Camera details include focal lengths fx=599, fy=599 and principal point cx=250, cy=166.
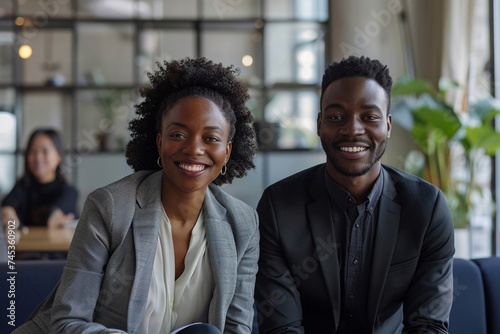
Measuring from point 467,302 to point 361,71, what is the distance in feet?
3.29

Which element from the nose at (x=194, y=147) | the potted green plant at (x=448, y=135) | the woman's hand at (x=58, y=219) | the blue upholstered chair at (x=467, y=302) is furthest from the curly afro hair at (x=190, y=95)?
the woman's hand at (x=58, y=219)

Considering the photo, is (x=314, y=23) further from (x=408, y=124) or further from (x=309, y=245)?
(x=309, y=245)

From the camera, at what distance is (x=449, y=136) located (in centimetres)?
362

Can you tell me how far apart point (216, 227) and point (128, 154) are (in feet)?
1.31

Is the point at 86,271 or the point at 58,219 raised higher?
the point at 86,271

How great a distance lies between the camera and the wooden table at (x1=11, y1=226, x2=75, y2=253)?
10.5 ft

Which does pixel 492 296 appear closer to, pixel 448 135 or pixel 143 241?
pixel 143 241

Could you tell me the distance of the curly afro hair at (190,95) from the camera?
173 cm

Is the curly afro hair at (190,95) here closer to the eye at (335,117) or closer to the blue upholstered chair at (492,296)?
the eye at (335,117)

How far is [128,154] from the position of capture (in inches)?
73.7

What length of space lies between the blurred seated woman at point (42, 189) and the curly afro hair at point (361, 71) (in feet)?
8.63

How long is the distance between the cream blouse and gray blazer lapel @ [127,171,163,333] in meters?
0.04

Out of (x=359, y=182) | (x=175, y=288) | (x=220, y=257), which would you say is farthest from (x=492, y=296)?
(x=175, y=288)

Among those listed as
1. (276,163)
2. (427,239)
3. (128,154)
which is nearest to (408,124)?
(276,163)
